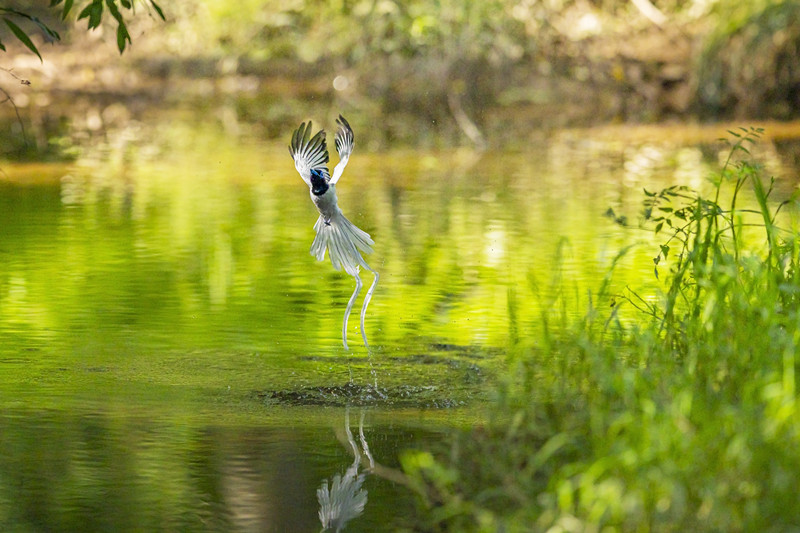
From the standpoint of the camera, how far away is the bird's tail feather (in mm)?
6414

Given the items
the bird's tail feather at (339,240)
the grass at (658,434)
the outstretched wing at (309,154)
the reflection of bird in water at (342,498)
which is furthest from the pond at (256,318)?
the outstretched wing at (309,154)

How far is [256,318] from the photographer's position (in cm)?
788

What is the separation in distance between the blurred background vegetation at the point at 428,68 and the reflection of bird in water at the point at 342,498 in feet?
33.8

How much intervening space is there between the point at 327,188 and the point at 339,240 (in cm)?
38

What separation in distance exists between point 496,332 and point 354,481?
8.11ft

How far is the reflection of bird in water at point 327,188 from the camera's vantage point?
6.15 metres

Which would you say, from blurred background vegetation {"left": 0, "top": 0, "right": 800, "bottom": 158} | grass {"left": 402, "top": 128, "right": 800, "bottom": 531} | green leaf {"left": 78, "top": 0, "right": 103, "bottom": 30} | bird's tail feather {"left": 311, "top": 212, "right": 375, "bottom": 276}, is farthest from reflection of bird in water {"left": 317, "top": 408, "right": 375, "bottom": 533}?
blurred background vegetation {"left": 0, "top": 0, "right": 800, "bottom": 158}

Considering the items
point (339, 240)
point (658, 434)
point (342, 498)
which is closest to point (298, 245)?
point (339, 240)

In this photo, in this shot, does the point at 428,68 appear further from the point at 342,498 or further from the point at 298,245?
the point at 342,498

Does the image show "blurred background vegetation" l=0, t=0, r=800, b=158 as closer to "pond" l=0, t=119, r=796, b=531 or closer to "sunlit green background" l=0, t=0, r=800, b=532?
"sunlit green background" l=0, t=0, r=800, b=532

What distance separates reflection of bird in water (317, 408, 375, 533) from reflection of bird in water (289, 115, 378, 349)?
122 centimetres

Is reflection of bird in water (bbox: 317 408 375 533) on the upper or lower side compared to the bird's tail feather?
lower

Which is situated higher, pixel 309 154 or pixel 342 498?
pixel 309 154

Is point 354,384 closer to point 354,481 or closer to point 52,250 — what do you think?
point 354,481
